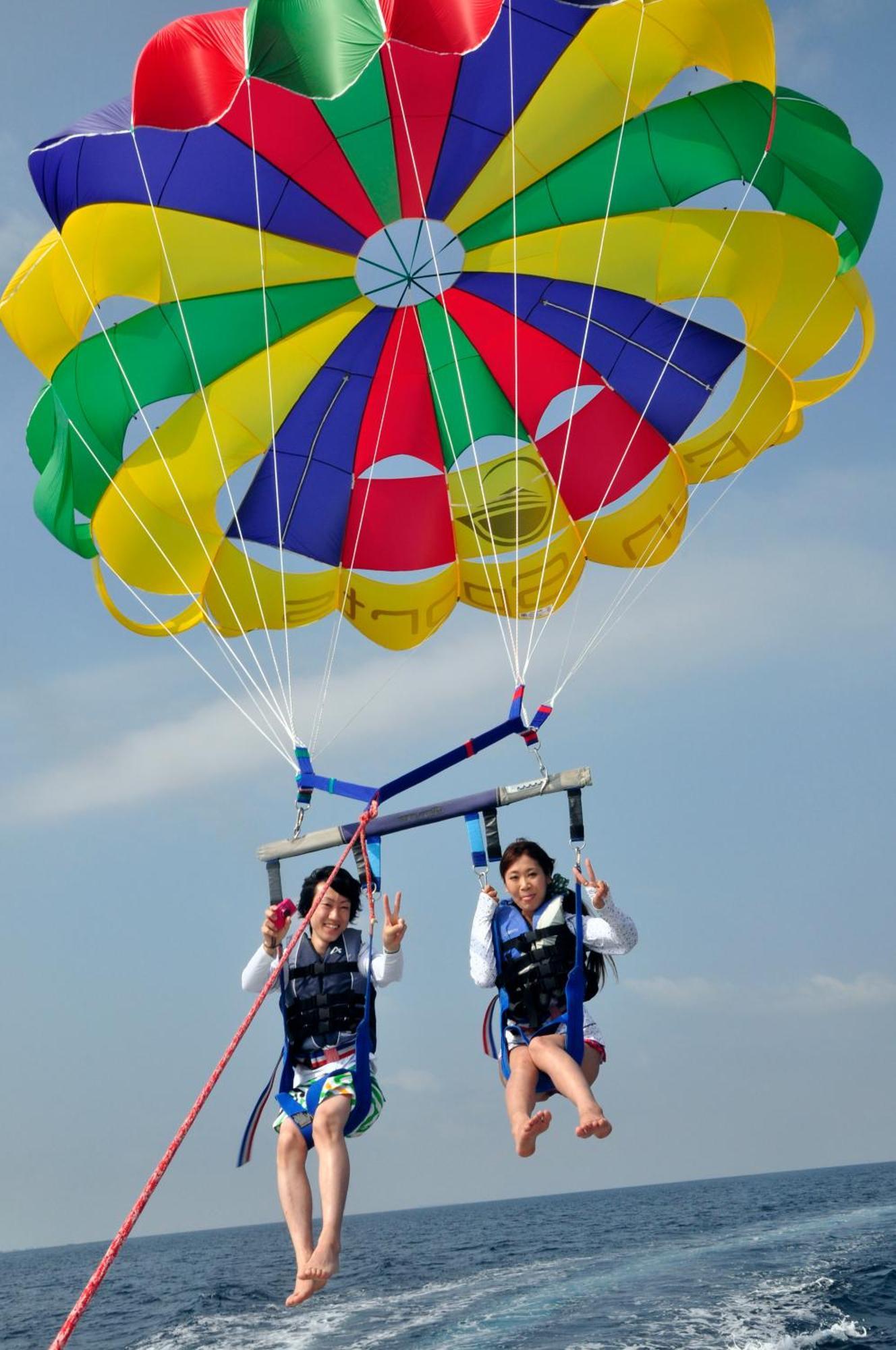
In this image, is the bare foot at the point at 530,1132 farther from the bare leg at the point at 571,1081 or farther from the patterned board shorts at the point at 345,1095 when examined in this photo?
the patterned board shorts at the point at 345,1095

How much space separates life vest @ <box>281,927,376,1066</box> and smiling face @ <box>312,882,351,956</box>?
94 millimetres

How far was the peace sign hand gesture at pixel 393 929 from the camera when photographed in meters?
5.19

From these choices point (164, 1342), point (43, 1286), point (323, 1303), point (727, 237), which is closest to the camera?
point (727, 237)

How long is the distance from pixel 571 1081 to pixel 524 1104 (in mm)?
271

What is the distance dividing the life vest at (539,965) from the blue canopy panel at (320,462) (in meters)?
3.51

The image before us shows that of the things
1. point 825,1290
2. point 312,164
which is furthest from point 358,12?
point 825,1290

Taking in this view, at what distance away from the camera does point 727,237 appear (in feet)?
24.6

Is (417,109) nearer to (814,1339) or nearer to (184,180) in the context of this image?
(184,180)

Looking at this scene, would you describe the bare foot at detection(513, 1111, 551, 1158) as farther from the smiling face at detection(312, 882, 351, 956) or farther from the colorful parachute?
the colorful parachute

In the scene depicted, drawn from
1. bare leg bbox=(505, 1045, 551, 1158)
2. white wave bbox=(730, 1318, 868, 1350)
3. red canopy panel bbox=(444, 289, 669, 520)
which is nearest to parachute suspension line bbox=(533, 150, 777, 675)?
red canopy panel bbox=(444, 289, 669, 520)

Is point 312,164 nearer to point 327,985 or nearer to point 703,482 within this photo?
point 703,482

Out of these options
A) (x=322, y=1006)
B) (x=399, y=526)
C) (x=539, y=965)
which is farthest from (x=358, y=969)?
(x=399, y=526)

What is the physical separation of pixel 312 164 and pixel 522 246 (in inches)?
54.8

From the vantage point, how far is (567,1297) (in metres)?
16.0
